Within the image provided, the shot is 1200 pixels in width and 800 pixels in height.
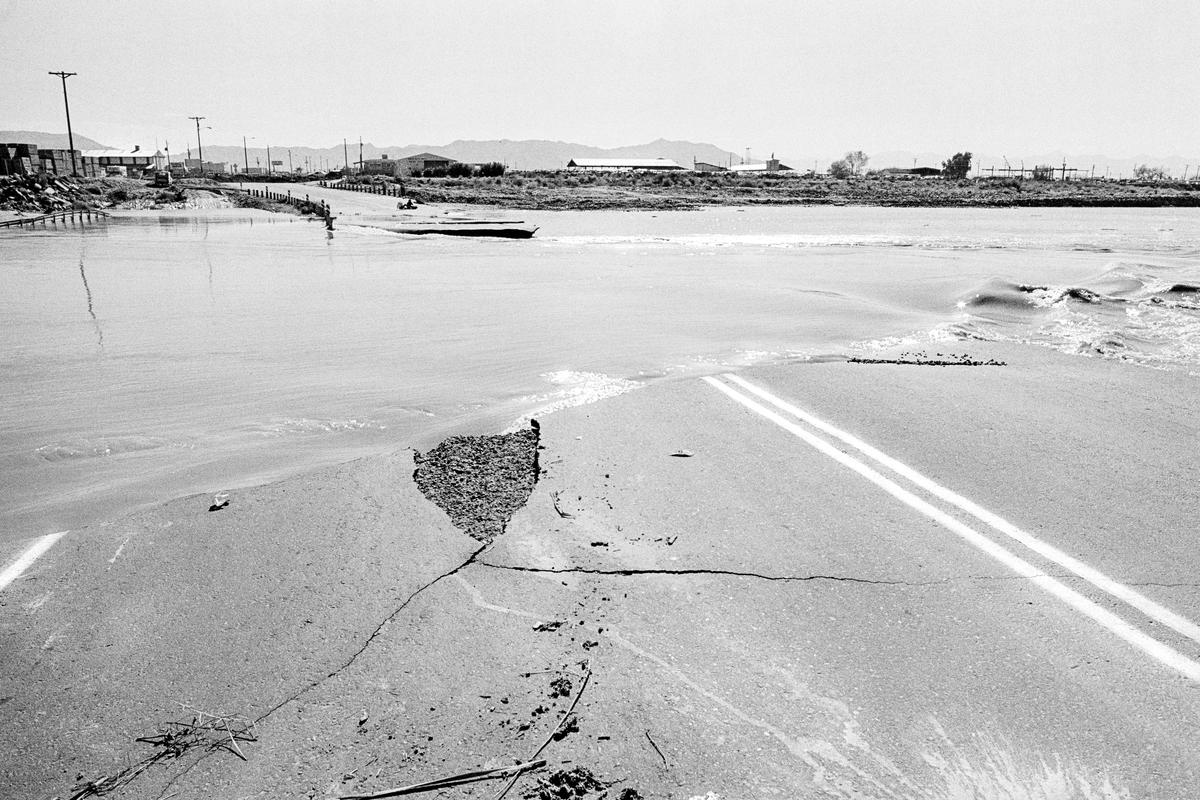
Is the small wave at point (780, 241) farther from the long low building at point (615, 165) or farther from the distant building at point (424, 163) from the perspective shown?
the distant building at point (424, 163)

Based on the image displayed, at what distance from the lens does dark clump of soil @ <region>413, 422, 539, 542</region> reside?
463 cm

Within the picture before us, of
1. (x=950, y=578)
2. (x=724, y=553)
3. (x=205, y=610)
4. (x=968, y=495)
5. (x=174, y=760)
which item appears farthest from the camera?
(x=968, y=495)

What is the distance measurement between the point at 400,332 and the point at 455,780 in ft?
31.4

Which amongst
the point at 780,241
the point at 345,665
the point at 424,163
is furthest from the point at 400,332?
the point at 424,163

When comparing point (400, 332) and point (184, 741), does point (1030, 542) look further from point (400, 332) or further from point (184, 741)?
point (400, 332)

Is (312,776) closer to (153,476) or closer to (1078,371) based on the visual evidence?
(153,476)

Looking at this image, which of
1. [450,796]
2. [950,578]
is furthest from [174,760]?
[950,578]

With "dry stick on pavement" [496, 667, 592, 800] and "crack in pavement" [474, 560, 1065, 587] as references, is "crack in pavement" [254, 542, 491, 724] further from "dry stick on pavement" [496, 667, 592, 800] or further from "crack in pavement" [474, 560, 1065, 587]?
"dry stick on pavement" [496, 667, 592, 800]

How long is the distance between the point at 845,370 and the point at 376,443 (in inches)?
190

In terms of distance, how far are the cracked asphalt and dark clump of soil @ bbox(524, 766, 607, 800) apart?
69 mm

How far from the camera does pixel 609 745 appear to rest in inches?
108

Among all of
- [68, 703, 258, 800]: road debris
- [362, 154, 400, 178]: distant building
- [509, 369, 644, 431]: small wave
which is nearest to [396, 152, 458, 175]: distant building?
[362, 154, 400, 178]: distant building

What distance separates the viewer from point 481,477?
5.27 metres

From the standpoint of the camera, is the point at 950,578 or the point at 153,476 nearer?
the point at 950,578
